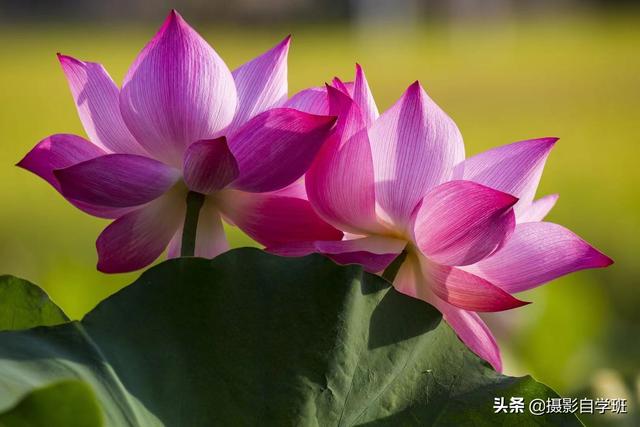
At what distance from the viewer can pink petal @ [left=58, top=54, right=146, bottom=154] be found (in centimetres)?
44

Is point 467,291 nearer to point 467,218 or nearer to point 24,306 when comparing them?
point 467,218

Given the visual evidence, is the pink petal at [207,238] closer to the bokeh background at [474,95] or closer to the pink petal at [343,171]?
the pink petal at [343,171]

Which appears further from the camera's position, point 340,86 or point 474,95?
point 474,95

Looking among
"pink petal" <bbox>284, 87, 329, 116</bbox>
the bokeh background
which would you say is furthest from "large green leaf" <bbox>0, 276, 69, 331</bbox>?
the bokeh background

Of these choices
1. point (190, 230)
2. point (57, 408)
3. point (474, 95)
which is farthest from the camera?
point (474, 95)

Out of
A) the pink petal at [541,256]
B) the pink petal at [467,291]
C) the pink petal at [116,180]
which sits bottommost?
the pink petal at [467,291]

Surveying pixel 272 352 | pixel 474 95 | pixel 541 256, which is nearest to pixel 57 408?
pixel 272 352

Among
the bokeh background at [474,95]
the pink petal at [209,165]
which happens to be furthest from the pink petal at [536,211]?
the bokeh background at [474,95]

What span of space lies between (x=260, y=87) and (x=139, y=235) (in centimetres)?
8

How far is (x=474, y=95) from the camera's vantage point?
7.29 m

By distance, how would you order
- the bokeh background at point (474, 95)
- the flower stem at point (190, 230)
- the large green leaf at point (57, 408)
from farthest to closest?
the bokeh background at point (474, 95), the flower stem at point (190, 230), the large green leaf at point (57, 408)

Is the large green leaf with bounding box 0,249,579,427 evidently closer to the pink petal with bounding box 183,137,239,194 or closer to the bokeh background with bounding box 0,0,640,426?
the pink petal with bounding box 183,137,239,194

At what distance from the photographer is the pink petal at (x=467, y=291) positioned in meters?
0.42

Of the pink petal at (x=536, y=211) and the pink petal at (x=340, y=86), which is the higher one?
the pink petal at (x=340, y=86)
